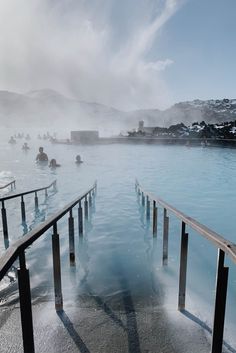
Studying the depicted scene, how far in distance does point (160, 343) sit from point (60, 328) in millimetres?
801

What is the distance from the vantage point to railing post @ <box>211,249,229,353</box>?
1.62 meters

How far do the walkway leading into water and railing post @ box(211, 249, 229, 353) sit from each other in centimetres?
33

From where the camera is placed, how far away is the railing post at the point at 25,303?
5.21ft

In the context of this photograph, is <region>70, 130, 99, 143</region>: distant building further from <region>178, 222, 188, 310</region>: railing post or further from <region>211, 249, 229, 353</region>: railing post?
<region>211, 249, 229, 353</region>: railing post

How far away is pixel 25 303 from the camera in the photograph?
5.37 feet

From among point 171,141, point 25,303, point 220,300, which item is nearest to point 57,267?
point 25,303

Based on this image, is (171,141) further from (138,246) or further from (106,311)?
(106,311)

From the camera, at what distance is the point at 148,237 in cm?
561

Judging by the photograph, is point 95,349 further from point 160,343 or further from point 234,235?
point 234,235

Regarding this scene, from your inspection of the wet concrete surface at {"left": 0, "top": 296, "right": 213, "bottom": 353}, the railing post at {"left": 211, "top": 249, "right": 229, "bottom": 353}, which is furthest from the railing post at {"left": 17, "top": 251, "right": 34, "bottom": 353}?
the railing post at {"left": 211, "top": 249, "right": 229, "bottom": 353}

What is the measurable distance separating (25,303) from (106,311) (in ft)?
3.82

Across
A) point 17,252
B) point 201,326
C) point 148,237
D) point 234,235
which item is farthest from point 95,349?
point 234,235

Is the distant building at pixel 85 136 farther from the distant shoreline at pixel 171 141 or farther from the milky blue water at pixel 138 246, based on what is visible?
the milky blue water at pixel 138 246

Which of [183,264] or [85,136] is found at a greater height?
[85,136]
